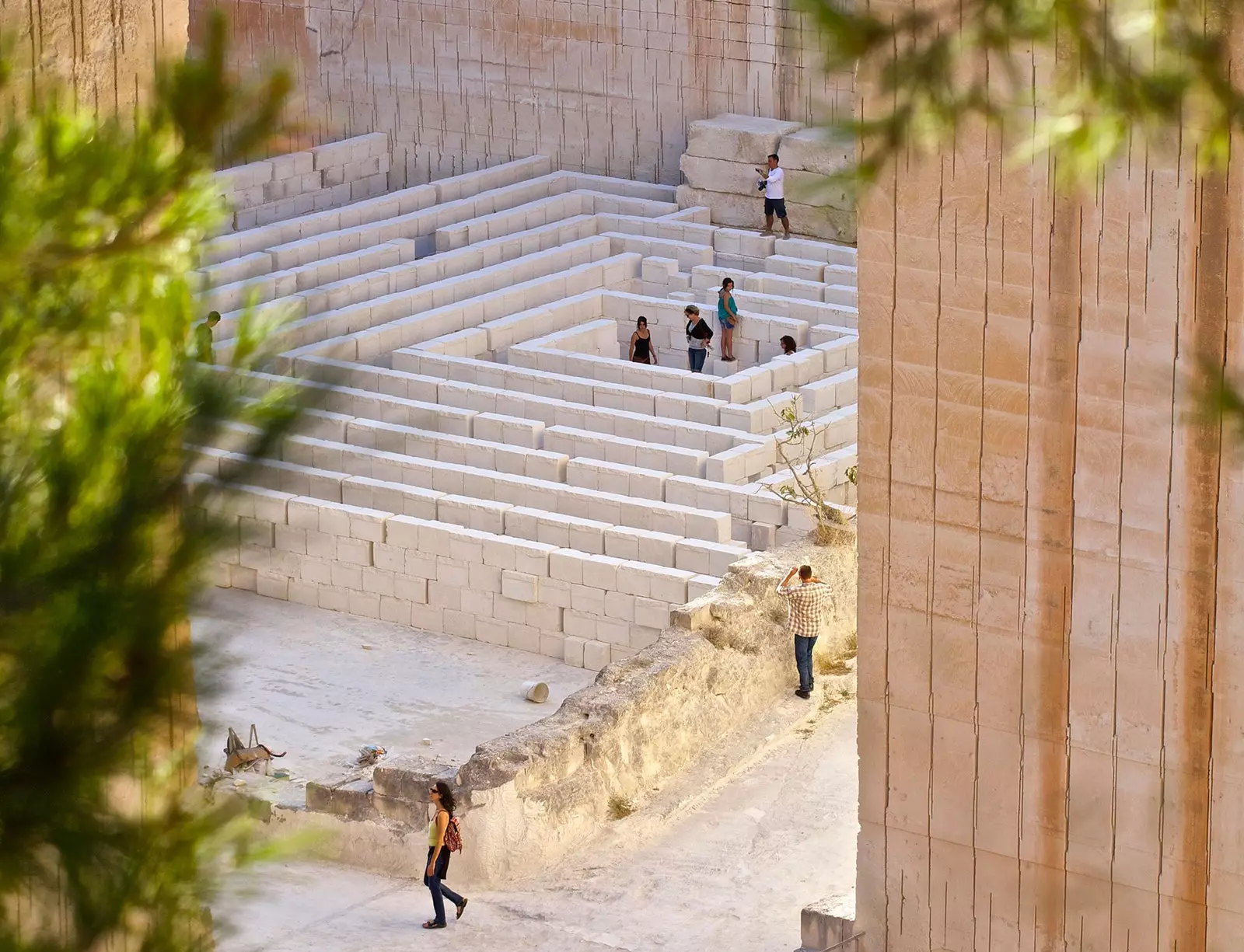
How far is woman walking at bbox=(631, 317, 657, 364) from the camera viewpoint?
20672mm

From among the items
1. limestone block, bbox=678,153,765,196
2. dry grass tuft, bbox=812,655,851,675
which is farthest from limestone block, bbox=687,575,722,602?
limestone block, bbox=678,153,765,196

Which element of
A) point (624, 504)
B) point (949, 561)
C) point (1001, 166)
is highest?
point (1001, 166)

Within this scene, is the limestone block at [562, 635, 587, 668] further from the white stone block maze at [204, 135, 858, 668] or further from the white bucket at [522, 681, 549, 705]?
the white bucket at [522, 681, 549, 705]

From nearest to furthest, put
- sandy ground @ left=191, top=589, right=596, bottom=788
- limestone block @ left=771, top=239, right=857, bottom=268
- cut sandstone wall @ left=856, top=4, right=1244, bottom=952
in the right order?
cut sandstone wall @ left=856, top=4, right=1244, bottom=952
sandy ground @ left=191, top=589, right=596, bottom=788
limestone block @ left=771, top=239, right=857, bottom=268

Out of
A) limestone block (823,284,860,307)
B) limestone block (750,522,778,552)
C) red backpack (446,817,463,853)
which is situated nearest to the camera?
red backpack (446,817,463,853)

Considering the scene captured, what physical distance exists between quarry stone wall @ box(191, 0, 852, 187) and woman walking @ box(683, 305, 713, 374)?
5.48 meters

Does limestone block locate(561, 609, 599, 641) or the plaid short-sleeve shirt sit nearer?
the plaid short-sleeve shirt

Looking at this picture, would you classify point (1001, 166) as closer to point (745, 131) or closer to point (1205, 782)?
point (1205, 782)

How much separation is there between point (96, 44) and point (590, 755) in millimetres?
8651

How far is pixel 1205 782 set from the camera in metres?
8.77

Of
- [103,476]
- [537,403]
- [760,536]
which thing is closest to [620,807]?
[760,536]

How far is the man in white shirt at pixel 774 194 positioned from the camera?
969 inches

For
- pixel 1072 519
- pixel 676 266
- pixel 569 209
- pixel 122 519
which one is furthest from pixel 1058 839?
pixel 569 209

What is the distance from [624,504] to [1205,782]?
27.8 feet
